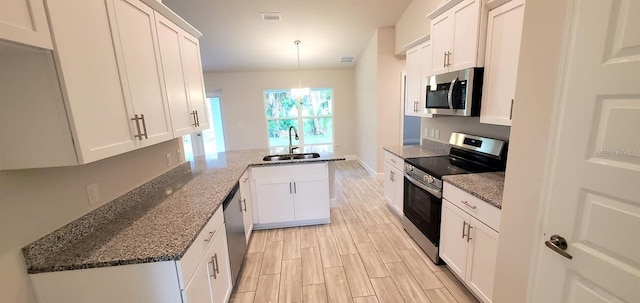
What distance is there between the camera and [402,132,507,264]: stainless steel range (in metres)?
2.21

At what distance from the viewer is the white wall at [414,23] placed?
3.38 metres

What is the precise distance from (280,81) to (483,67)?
5294 mm

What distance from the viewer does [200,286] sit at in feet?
4.64

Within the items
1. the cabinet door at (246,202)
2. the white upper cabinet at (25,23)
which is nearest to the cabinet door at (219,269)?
the cabinet door at (246,202)

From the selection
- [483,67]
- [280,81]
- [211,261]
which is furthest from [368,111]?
[211,261]

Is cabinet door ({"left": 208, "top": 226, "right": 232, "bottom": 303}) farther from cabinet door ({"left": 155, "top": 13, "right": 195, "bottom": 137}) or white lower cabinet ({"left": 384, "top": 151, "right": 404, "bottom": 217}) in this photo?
white lower cabinet ({"left": 384, "top": 151, "right": 404, "bottom": 217})

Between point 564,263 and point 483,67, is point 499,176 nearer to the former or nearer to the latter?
point 483,67

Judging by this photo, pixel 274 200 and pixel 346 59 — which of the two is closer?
pixel 274 200

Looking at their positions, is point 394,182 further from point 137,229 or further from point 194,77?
point 137,229

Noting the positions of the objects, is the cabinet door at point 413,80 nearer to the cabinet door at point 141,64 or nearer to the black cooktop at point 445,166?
the black cooktop at point 445,166

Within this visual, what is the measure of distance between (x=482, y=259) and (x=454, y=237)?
304 mm

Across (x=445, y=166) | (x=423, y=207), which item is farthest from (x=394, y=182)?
(x=445, y=166)

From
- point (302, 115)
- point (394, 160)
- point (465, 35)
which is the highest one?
point (465, 35)

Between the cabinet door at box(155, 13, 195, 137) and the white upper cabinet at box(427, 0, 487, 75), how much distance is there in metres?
2.49
